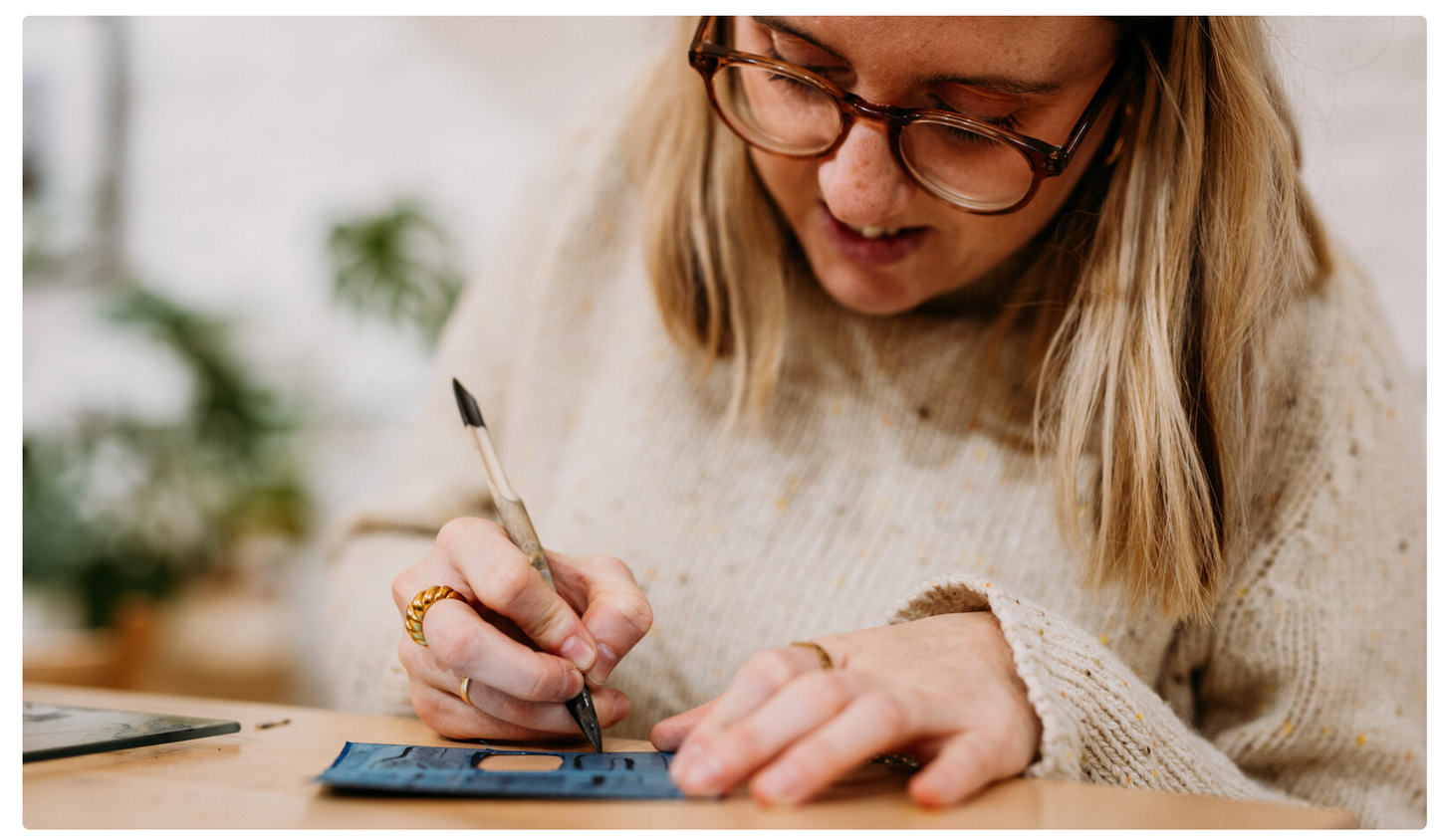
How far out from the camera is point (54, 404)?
2053 millimetres

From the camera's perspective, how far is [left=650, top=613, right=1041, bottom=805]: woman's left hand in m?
0.38

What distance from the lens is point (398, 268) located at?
1921 mm

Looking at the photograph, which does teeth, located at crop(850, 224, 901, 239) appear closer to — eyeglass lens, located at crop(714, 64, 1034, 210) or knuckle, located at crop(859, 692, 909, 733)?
eyeglass lens, located at crop(714, 64, 1034, 210)

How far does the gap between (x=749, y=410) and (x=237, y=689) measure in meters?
1.59

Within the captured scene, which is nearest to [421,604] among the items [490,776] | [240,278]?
[490,776]

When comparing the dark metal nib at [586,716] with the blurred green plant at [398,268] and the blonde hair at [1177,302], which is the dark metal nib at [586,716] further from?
the blurred green plant at [398,268]

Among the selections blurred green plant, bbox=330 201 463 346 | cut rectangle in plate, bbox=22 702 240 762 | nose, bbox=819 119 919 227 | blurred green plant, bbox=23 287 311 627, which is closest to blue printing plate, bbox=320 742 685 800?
cut rectangle in plate, bbox=22 702 240 762

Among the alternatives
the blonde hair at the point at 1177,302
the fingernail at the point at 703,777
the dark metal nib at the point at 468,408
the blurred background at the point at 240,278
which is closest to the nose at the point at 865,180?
the blonde hair at the point at 1177,302

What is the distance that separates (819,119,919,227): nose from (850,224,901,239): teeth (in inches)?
0.9

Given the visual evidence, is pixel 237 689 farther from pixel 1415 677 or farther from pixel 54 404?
pixel 1415 677

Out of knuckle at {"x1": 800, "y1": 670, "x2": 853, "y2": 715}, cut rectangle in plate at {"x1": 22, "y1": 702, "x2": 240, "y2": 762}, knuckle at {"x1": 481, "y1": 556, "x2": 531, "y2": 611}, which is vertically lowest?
cut rectangle in plate at {"x1": 22, "y1": 702, "x2": 240, "y2": 762}

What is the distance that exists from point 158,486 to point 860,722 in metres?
2.00

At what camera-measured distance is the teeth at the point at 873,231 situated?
0.65 meters
